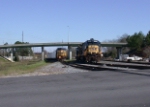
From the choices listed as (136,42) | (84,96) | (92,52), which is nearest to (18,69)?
(92,52)

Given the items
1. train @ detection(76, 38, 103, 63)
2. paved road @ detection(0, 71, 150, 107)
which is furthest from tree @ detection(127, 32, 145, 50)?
paved road @ detection(0, 71, 150, 107)

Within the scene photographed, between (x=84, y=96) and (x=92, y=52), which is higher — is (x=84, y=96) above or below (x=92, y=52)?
below

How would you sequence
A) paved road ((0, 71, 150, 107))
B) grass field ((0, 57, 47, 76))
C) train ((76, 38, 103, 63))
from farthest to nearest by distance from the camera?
train ((76, 38, 103, 63)) < grass field ((0, 57, 47, 76)) < paved road ((0, 71, 150, 107))

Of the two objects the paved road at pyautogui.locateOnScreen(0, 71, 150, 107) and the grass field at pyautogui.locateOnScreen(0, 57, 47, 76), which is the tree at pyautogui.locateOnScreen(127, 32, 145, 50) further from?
the paved road at pyautogui.locateOnScreen(0, 71, 150, 107)

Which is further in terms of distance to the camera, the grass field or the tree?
the tree

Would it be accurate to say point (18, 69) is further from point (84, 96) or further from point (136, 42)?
point (136, 42)

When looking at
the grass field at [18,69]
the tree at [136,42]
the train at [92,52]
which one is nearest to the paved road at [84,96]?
the grass field at [18,69]

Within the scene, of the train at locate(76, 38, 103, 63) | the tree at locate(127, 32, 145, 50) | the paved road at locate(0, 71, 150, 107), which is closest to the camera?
the paved road at locate(0, 71, 150, 107)

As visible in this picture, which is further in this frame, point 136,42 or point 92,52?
point 136,42

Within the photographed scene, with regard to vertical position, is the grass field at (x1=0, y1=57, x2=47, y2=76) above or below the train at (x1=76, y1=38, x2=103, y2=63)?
below

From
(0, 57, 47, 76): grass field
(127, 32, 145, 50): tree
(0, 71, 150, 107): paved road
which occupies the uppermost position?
(127, 32, 145, 50): tree

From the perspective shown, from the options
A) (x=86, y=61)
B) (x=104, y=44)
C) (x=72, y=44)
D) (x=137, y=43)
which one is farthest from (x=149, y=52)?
(x=86, y=61)

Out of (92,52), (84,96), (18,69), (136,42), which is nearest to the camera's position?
(84,96)

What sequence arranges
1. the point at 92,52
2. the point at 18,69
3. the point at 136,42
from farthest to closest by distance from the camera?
the point at 136,42 < the point at 92,52 < the point at 18,69
